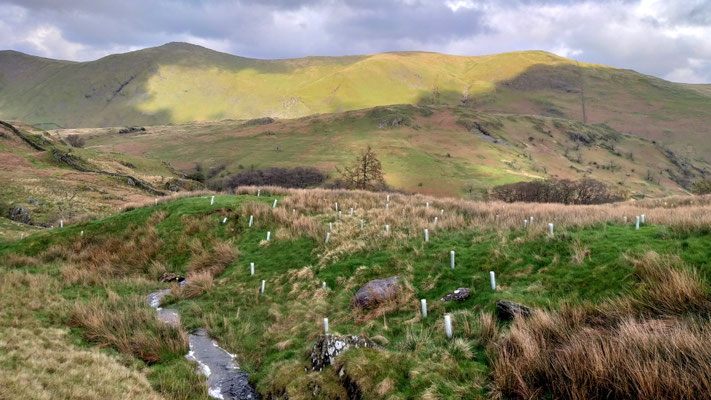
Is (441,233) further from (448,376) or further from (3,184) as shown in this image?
(3,184)

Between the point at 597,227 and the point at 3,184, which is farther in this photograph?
the point at 3,184

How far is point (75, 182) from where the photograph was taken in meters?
46.9

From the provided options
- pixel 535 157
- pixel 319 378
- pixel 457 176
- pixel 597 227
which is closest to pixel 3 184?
pixel 319 378

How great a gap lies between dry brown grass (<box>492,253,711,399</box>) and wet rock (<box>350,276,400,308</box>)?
15.0 feet

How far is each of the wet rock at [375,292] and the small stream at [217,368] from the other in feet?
12.5

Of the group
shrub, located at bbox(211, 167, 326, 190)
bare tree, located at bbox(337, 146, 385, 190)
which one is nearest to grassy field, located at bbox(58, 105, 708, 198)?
shrub, located at bbox(211, 167, 326, 190)

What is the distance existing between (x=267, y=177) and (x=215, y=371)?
77.8m

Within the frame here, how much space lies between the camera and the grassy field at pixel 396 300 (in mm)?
5586

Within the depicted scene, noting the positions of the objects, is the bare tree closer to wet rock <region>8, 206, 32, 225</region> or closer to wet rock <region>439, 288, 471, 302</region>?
wet rock <region>8, 206, 32, 225</region>

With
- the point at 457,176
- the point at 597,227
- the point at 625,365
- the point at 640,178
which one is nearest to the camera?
the point at 625,365

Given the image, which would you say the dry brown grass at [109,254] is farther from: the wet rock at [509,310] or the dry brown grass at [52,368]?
the wet rock at [509,310]

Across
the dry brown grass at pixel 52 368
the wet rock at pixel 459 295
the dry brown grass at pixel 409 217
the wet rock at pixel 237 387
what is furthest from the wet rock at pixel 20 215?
the wet rock at pixel 459 295

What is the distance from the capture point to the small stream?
28.1 feet

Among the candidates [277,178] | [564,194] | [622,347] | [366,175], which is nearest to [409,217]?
[622,347]
